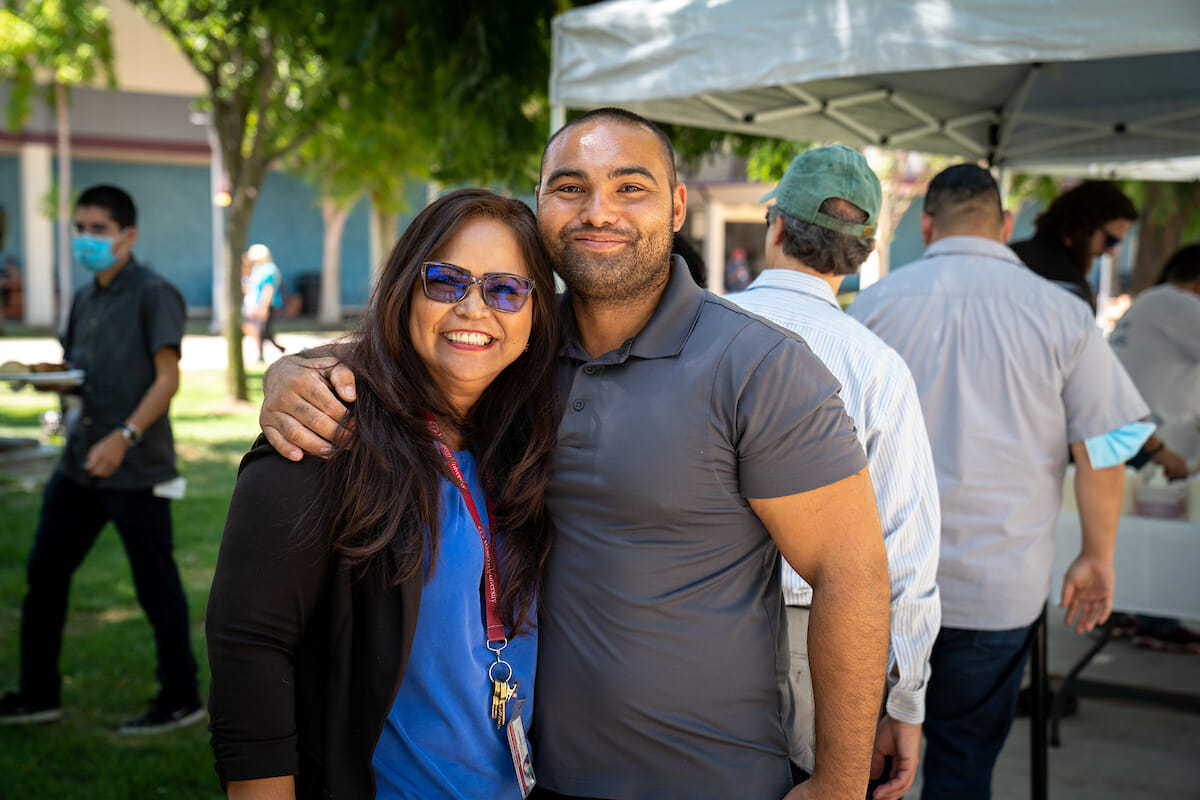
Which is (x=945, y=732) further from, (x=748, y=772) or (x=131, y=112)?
(x=131, y=112)

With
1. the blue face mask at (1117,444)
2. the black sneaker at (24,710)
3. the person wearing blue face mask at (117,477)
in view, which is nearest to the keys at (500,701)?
the blue face mask at (1117,444)

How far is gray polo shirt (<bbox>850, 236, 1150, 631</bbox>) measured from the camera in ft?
9.95

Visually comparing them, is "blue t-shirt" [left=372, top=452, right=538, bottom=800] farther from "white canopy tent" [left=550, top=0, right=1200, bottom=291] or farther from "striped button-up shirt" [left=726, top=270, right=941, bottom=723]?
"white canopy tent" [left=550, top=0, right=1200, bottom=291]

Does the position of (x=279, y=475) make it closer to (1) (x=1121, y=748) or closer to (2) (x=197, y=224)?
(1) (x=1121, y=748)

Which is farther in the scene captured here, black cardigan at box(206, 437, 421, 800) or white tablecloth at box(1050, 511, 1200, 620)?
white tablecloth at box(1050, 511, 1200, 620)

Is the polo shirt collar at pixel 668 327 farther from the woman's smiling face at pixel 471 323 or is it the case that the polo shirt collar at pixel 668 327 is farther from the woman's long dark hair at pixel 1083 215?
the woman's long dark hair at pixel 1083 215

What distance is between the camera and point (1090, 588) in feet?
10.4

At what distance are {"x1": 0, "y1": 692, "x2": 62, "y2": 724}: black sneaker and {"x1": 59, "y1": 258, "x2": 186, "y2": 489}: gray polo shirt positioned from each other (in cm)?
99

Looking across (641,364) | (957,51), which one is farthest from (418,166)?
(641,364)

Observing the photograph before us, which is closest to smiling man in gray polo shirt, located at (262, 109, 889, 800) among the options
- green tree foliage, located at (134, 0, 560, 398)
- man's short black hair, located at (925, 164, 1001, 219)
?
man's short black hair, located at (925, 164, 1001, 219)

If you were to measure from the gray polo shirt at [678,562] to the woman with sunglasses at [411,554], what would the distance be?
82mm

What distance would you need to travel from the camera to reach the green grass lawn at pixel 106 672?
4.02 m

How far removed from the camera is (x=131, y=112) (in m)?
27.2

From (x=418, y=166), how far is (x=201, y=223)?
1795cm
